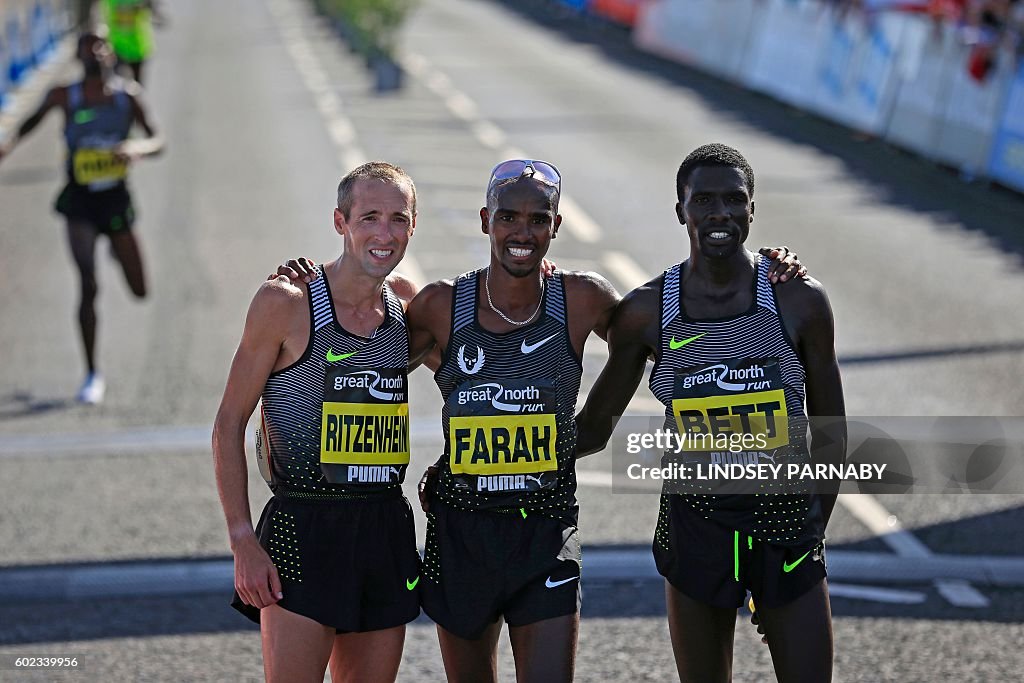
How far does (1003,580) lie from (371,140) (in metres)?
16.4

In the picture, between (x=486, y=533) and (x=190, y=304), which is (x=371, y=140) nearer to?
(x=190, y=304)

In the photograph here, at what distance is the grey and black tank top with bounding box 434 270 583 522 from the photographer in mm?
4875

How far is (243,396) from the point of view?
483 cm

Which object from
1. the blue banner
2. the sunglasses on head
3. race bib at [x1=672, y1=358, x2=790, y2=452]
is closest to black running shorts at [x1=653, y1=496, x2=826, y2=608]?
race bib at [x1=672, y1=358, x2=790, y2=452]

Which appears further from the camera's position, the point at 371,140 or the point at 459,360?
the point at 371,140

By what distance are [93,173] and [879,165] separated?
12270mm

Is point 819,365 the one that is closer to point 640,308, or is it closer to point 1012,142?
point 640,308

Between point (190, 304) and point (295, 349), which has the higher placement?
point (295, 349)

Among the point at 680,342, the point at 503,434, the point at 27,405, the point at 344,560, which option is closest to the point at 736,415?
the point at 680,342

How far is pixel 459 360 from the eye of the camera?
4941mm

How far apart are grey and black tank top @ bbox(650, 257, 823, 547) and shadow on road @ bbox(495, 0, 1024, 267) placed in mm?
10800

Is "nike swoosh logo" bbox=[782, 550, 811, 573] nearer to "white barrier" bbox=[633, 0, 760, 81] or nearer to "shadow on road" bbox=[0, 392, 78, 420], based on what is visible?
"shadow on road" bbox=[0, 392, 78, 420]

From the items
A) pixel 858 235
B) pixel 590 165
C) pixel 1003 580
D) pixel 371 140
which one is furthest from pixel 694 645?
pixel 371 140

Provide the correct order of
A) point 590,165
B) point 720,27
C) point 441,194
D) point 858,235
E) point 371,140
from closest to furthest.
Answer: point 858,235
point 441,194
point 590,165
point 371,140
point 720,27
